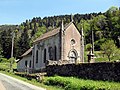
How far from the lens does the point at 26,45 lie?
127 meters

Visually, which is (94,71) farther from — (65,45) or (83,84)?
(65,45)

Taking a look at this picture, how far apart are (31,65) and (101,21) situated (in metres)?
78.5

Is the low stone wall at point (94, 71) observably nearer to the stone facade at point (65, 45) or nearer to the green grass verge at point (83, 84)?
the green grass verge at point (83, 84)

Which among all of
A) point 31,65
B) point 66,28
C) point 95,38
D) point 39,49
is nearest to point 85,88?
point 66,28

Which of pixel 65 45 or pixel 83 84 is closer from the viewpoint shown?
pixel 83 84

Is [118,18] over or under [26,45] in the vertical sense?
over

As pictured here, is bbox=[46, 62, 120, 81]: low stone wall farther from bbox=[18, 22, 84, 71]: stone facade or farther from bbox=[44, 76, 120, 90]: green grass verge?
bbox=[18, 22, 84, 71]: stone facade

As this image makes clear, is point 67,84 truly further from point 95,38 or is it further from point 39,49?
point 95,38

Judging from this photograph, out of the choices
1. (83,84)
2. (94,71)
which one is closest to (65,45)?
(94,71)

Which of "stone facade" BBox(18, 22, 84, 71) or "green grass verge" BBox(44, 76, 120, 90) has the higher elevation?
"stone facade" BBox(18, 22, 84, 71)

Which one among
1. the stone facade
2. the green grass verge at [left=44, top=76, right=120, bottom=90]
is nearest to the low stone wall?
the green grass verge at [left=44, top=76, right=120, bottom=90]

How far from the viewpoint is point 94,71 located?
89.7ft

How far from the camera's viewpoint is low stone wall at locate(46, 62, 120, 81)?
23797mm

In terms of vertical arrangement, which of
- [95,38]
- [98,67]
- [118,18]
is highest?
[118,18]
